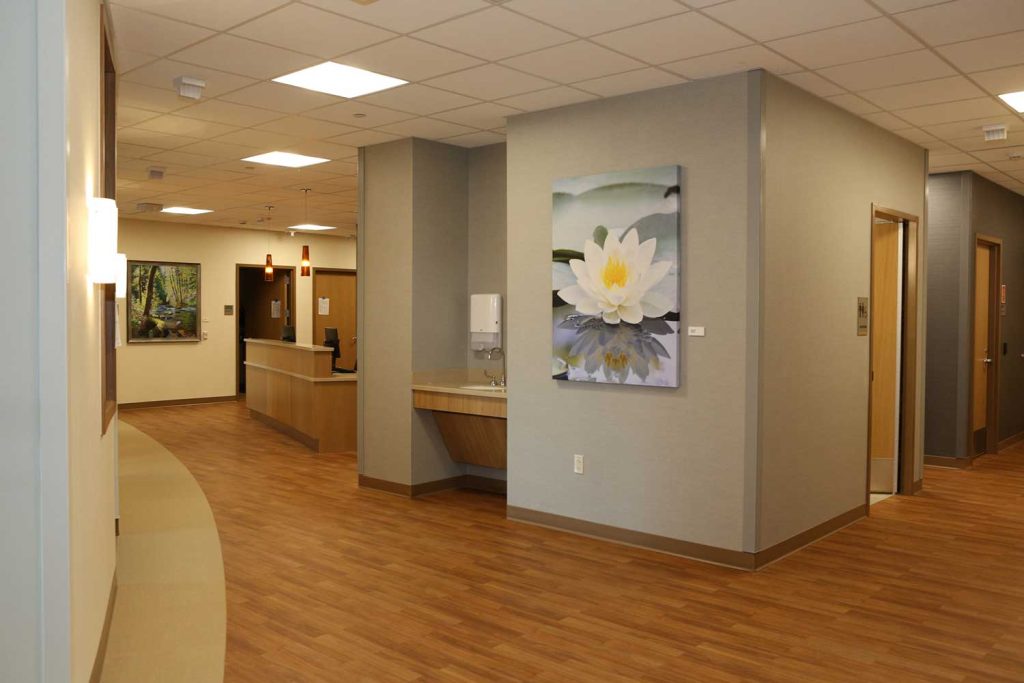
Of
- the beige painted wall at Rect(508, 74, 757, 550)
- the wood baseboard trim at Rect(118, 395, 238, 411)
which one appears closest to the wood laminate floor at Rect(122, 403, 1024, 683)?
the beige painted wall at Rect(508, 74, 757, 550)

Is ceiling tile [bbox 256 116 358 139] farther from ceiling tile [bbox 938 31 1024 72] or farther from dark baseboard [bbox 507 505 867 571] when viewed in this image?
ceiling tile [bbox 938 31 1024 72]

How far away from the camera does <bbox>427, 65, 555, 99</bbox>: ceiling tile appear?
494 centimetres

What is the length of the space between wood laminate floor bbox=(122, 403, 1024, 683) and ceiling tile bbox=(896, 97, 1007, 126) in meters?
2.91

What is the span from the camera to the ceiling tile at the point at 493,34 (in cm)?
405

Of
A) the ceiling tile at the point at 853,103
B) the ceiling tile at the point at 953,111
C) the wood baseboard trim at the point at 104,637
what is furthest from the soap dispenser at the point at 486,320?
the wood baseboard trim at the point at 104,637

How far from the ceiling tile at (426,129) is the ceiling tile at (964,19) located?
10.8 ft

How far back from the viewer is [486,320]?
6.84m

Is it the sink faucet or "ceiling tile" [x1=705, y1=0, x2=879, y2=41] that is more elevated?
"ceiling tile" [x1=705, y1=0, x2=879, y2=41]

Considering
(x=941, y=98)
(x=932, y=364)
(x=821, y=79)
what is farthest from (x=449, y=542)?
(x=932, y=364)

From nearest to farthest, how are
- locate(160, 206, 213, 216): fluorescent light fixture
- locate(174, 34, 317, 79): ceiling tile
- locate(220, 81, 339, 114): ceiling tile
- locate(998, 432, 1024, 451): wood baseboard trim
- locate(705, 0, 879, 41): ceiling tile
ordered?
1. locate(705, 0, 879, 41): ceiling tile
2. locate(174, 34, 317, 79): ceiling tile
3. locate(220, 81, 339, 114): ceiling tile
4. locate(998, 432, 1024, 451): wood baseboard trim
5. locate(160, 206, 213, 216): fluorescent light fixture

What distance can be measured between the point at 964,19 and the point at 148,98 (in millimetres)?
4868

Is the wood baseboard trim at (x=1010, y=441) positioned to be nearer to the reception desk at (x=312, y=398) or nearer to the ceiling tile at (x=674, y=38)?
the ceiling tile at (x=674, y=38)

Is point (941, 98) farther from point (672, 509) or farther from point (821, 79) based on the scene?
point (672, 509)

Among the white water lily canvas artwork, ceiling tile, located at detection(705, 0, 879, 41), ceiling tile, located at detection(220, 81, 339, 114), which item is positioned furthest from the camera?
ceiling tile, located at detection(220, 81, 339, 114)
